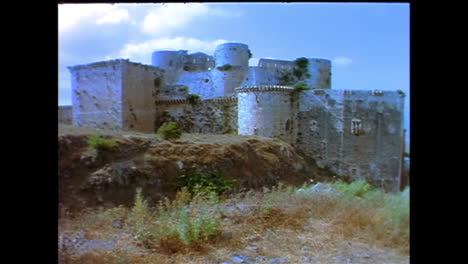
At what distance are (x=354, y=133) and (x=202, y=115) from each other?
2.12 meters

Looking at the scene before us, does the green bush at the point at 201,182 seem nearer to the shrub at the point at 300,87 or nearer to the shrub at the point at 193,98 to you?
the shrub at the point at 193,98

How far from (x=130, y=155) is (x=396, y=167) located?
317 centimetres

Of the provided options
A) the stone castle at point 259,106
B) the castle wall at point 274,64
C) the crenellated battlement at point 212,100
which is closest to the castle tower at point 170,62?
the stone castle at point 259,106

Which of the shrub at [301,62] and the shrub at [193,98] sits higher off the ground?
the shrub at [301,62]

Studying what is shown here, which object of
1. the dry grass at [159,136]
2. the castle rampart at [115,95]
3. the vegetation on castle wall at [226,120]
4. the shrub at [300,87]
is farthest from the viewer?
the shrub at [300,87]

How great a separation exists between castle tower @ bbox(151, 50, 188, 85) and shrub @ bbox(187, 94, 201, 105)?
1.15ft

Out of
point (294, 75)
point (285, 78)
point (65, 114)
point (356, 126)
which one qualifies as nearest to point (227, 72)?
point (285, 78)

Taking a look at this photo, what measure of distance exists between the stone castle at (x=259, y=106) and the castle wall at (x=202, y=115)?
1cm

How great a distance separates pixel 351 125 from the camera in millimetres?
→ 4797

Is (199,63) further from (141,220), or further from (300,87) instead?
(141,220)

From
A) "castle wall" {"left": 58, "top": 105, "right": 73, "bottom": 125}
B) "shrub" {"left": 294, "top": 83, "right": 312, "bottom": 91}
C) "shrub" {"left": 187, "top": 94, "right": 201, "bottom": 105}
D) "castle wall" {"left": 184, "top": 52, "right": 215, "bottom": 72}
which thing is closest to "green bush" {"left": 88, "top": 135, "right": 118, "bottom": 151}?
"castle wall" {"left": 58, "top": 105, "right": 73, "bottom": 125}

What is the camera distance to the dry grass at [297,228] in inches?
134

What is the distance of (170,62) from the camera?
4574 mm
